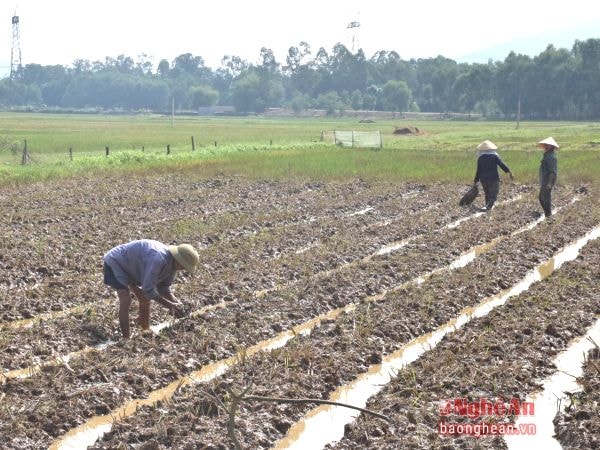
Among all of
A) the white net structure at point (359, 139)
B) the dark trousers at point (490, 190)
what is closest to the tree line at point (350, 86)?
the white net structure at point (359, 139)

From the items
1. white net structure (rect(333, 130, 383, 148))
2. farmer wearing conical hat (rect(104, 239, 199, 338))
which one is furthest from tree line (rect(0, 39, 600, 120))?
farmer wearing conical hat (rect(104, 239, 199, 338))

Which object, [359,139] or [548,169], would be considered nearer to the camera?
[548,169]

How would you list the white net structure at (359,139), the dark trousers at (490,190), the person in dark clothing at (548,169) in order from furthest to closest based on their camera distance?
the white net structure at (359,139) < the dark trousers at (490,190) < the person in dark clothing at (548,169)

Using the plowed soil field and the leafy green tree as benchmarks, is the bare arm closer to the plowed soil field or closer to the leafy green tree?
the plowed soil field

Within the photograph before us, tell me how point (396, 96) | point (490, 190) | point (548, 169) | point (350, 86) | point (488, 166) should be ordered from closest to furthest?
1. point (548, 169)
2. point (488, 166)
3. point (490, 190)
4. point (396, 96)
5. point (350, 86)

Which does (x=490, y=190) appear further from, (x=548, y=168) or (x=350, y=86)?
(x=350, y=86)

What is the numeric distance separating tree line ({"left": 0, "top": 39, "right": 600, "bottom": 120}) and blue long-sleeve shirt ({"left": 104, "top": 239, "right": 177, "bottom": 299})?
7189cm

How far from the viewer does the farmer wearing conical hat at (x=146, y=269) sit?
22.8 ft

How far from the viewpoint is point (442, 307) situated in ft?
28.7

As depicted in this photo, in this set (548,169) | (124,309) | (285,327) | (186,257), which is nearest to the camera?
(186,257)
